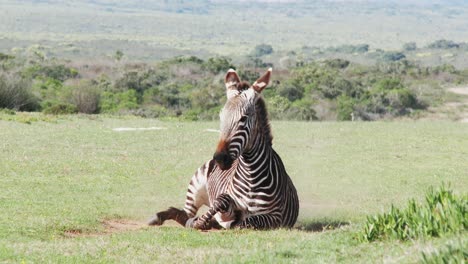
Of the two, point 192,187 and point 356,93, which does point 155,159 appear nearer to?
point 192,187

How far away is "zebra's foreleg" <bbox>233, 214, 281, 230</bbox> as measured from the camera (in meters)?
11.8

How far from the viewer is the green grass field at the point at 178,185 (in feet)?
30.0

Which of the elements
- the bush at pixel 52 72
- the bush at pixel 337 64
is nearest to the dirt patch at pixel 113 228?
the bush at pixel 52 72

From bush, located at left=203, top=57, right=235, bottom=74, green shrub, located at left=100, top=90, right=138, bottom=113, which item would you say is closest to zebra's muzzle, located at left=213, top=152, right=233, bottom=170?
green shrub, located at left=100, top=90, right=138, bottom=113

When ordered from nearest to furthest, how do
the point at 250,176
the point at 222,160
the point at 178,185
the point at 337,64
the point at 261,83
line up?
the point at 222,160, the point at 250,176, the point at 261,83, the point at 178,185, the point at 337,64

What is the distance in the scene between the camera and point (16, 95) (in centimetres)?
3938

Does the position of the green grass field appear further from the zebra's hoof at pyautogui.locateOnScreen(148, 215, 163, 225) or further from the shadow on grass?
the zebra's hoof at pyautogui.locateOnScreen(148, 215, 163, 225)

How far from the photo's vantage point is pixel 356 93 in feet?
202

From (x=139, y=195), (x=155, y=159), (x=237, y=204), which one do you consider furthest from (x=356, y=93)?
(x=237, y=204)

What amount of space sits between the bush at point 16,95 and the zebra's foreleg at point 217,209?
27.6m

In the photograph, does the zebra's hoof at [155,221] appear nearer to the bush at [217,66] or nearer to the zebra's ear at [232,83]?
the zebra's ear at [232,83]

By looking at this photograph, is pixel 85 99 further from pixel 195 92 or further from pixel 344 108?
pixel 344 108

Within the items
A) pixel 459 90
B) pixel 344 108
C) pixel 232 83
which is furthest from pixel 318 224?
pixel 459 90

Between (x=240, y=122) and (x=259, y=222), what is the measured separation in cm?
143
